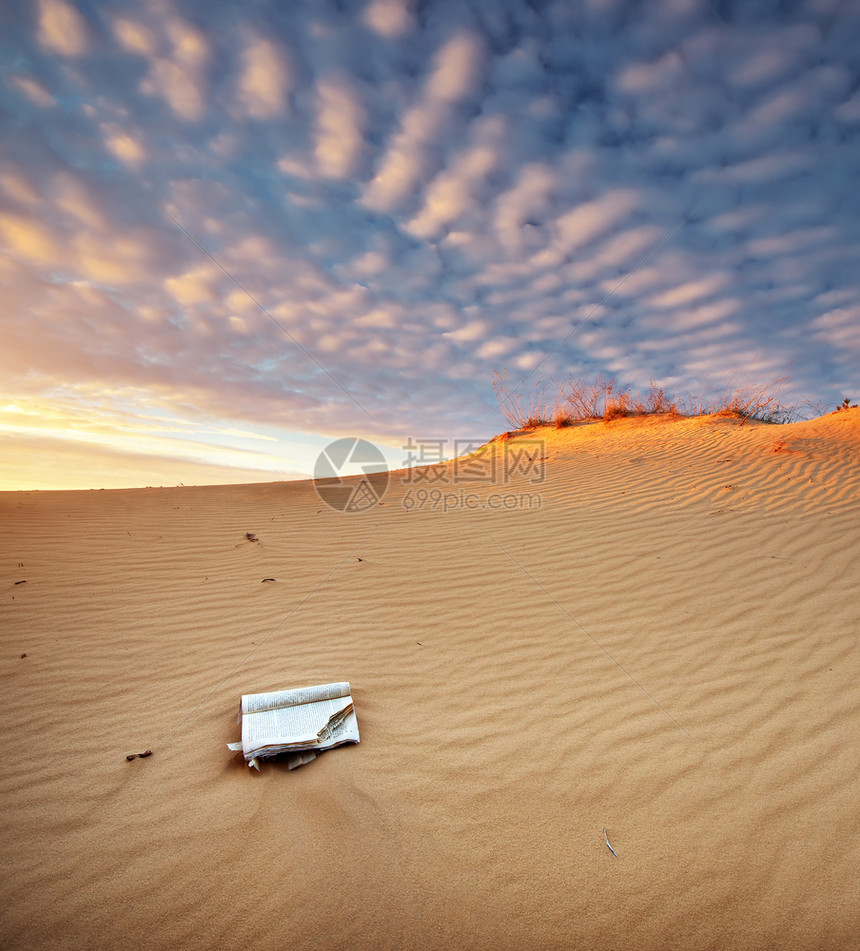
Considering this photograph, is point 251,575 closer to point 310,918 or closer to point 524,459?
point 310,918

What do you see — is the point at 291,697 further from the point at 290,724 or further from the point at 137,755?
the point at 137,755

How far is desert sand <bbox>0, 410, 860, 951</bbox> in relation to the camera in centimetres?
183

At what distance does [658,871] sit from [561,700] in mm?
1159

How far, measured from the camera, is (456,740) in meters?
2.75

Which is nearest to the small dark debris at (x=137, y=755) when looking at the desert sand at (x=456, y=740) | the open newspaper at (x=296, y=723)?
the desert sand at (x=456, y=740)

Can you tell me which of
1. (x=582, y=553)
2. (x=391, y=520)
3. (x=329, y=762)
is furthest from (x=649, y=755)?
(x=391, y=520)

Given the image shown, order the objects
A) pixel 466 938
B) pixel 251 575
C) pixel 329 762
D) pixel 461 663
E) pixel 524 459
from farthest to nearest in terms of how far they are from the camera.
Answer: pixel 524 459, pixel 251 575, pixel 461 663, pixel 329 762, pixel 466 938

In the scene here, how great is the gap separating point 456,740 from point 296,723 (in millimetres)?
974

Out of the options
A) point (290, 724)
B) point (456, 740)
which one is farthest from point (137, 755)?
point (456, 740)

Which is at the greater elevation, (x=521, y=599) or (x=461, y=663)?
(x=521, y=599)

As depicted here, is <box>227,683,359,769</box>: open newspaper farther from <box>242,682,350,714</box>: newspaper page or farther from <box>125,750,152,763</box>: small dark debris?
<box>125,750,152,763</box>: small dark debris

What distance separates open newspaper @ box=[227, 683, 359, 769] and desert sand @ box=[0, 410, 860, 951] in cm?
11

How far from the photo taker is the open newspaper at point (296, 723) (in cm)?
252

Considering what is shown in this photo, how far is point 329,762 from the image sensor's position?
2527mm
